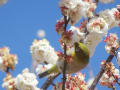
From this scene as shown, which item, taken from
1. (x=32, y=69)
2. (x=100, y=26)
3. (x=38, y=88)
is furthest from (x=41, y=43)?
(x=100, y=26)

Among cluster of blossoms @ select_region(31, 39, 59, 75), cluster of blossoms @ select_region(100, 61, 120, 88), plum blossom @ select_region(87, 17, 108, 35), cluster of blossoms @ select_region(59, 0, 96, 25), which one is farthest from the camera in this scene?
cluster of blossoms @ select_region(31, 39, 59, 75)

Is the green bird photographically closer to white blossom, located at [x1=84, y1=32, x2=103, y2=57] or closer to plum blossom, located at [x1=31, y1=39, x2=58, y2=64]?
white blossom, located at [x1=84, y1=32, x2=103, y2=57]

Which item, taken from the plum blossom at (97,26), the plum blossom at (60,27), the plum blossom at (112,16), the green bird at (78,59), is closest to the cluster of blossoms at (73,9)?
the plum blossom at (60,27)

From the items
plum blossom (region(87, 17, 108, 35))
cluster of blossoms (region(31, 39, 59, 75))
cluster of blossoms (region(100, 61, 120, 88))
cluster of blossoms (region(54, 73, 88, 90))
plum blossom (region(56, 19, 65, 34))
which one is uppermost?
cluster of blossoms (region(31, 39, 59, 75))

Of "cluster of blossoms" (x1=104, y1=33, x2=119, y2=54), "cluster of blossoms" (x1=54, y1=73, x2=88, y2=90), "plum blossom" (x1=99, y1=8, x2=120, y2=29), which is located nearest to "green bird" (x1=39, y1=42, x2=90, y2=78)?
"cluster of blossoms" (x1=54, y1=73, x2=88, y2=90)

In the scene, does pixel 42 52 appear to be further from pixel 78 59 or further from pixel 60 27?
pixel 60 27

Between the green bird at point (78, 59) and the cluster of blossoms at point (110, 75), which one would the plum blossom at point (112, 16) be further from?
the green bird at point (78, 59)

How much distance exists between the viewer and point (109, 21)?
12.3 ft

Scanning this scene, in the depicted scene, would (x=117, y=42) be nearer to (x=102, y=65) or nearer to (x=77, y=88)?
(x=102, y=65)

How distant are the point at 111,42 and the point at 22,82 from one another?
3.99 ft

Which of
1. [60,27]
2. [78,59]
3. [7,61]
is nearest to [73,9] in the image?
[60,27]

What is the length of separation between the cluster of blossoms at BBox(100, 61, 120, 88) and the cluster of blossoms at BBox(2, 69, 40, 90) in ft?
3.06

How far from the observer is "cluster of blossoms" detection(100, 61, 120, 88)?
3.57 m

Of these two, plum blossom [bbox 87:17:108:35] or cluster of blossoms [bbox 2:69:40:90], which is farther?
cluster of blossoms [bbox 2:69:40:90]
